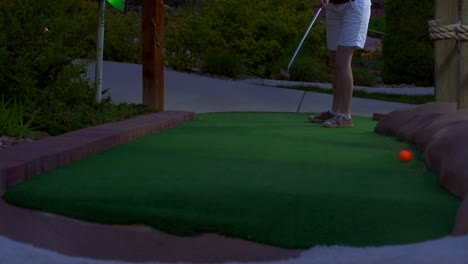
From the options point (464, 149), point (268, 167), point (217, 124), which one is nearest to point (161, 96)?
point (217, 124)

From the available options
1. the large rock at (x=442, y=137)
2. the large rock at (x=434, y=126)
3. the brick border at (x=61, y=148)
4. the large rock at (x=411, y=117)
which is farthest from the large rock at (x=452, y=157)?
the brick border at (x=61, y=148)

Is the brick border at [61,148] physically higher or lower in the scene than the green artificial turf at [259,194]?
higher

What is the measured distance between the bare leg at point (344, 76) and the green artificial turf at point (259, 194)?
6.21 ft

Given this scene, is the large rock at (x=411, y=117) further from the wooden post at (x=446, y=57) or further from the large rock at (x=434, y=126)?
the wooden post at (x=446, y=57)

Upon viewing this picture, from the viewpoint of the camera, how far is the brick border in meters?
3.53

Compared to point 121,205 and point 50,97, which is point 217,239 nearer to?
point 121,205

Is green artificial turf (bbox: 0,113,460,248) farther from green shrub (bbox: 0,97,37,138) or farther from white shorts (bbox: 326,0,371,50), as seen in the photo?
white shorts (bbox: 326,0,371,50)

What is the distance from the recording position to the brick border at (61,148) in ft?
11.6

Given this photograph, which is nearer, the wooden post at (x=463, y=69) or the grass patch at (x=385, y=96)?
the wooden post at (x=463, y=69)

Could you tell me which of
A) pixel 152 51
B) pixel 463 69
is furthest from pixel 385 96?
pixel 463 69

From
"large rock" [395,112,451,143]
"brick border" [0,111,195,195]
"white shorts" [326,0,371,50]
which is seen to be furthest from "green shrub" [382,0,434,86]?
"brick border" [0,111,195,195]

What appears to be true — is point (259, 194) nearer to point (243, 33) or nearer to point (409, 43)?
point (243, 33)

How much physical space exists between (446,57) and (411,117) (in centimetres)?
52

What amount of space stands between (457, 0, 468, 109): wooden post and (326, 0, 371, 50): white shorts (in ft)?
4.83
